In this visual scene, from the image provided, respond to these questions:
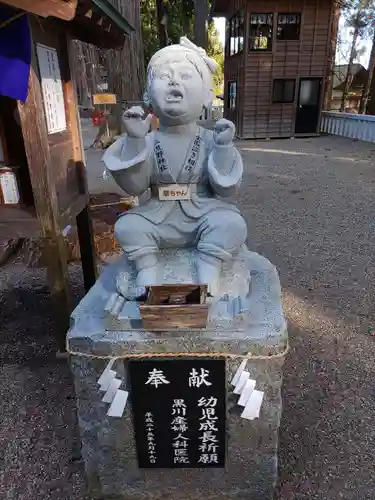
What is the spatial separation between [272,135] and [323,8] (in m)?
3.94

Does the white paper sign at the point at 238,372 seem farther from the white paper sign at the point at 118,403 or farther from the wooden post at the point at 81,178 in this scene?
the wooden post at the point at 81,178

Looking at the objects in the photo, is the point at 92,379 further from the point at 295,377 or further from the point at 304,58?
the point at 304,58

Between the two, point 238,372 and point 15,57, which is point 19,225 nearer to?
point 15,57

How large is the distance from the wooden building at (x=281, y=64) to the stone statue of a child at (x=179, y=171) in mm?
12097

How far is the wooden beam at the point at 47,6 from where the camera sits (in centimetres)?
178

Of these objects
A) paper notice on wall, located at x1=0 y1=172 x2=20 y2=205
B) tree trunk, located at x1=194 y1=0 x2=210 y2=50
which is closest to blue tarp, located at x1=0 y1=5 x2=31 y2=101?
paper notice on wall, located at x1=0 y1=172 x2=20 y2=205

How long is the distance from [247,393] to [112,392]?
533mm

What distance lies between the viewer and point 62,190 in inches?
108

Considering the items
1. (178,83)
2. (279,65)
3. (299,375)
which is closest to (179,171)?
(178,83)

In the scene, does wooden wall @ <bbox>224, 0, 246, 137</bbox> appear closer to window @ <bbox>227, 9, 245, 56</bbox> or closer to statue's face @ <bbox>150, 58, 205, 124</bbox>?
window @ <bbox>227, 9, 245, 56</bbox>

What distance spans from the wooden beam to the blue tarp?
213mm

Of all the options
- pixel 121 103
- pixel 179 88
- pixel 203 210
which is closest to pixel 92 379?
pixel 203 210

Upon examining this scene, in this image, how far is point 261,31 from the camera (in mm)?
12617

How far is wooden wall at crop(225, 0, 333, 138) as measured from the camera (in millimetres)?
12266
